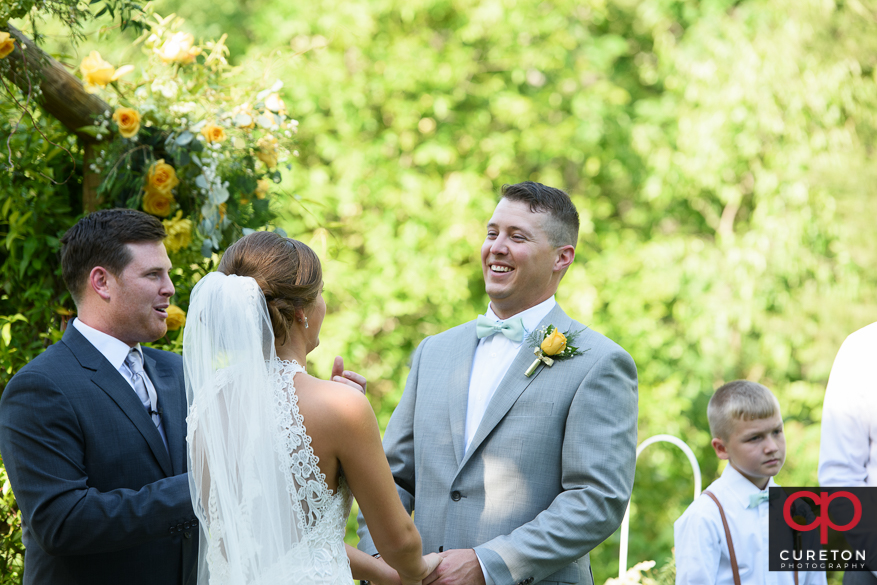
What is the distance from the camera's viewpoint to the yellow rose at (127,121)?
11.5ft

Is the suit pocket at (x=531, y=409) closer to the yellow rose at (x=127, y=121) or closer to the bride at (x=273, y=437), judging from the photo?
the bride at (x=273, y=437)

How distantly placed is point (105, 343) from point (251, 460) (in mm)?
986

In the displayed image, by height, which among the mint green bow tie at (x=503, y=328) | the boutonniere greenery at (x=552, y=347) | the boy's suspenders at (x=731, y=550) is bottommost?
the boy's suspenders at (x=731, y=550)

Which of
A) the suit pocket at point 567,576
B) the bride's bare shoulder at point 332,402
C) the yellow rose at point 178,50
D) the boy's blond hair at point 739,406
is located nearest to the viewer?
the bride's bare shoulder at point 332,402

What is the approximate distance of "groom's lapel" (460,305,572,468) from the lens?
9.15 feet

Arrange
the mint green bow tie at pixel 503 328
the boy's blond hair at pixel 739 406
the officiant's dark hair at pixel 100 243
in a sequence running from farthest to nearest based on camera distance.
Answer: the boy's blond hair at pixel 739 406 → the mint green bow tie at pixel 503 328 → the officiant's dark hair at pixel 100 243

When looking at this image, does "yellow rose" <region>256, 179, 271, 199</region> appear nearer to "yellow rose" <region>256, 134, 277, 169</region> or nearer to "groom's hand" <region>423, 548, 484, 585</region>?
"yellow rose" <region>256, 134, 277, 169</region>

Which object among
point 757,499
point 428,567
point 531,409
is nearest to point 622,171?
point 757,499

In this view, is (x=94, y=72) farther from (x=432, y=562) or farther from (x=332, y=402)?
(x=432, y=562)

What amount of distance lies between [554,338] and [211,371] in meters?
1.22

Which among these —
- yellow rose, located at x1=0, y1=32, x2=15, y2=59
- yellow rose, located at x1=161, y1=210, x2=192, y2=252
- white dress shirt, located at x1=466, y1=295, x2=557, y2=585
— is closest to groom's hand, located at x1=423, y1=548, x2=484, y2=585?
white dress shirt, located at x1=466, y1=295, x2=557, y2=585

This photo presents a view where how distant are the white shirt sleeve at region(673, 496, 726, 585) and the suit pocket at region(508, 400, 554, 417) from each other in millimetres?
951

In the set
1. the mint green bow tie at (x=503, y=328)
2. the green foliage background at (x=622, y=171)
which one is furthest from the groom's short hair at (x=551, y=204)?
the green foliage background at (x=622, y=171)

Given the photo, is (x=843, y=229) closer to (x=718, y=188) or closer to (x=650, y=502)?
(x=718, y=188)
